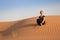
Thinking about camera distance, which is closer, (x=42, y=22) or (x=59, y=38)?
(x=59, y=38)

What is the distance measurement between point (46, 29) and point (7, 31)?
272 centimetres

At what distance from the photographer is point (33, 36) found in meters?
14.8

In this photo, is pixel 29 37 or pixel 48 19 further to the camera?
pixel 48 19

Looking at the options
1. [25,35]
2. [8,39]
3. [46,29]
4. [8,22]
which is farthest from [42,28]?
[8,22]

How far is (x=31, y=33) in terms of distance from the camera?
50.1 feet

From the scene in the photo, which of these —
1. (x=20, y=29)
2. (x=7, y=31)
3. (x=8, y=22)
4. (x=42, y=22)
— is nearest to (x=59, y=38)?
(x=42, y=22)

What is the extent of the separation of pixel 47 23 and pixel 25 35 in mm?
1989

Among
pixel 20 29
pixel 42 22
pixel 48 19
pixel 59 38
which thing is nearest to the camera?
pixel 59 38

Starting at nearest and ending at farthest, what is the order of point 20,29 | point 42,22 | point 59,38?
point 59,38, point 42,22, point 20,29

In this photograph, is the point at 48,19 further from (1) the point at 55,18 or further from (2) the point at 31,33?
(2) the point at 31,33

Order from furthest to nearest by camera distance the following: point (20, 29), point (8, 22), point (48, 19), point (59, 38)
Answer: point (8, 22), point (48, 19), point (20, 29), point (59, 38)

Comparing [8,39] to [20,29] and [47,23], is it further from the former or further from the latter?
[47,23]

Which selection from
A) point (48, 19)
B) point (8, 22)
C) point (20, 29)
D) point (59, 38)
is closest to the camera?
point (59, 38)

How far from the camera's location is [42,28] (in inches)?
612
